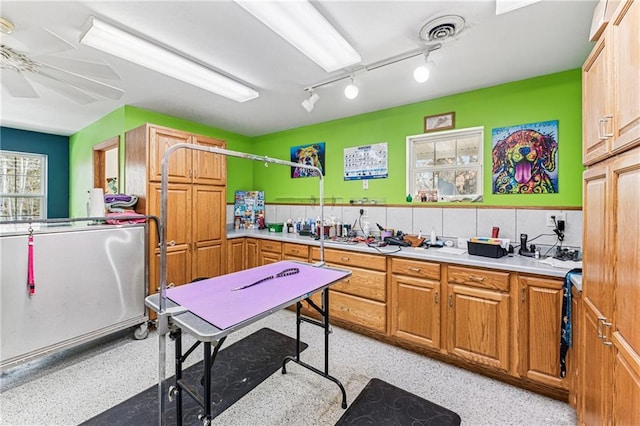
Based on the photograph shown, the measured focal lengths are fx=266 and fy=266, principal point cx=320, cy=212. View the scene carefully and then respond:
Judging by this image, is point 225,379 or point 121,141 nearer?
point 225,379

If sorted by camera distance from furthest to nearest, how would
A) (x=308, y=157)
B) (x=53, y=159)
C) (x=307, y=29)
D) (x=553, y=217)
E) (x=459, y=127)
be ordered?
1. (x=53, y=159)
2. (x=308, y=157)
3. (x=459, y=127)
4. (x=553, y=217)
5. (x=307, y=29)

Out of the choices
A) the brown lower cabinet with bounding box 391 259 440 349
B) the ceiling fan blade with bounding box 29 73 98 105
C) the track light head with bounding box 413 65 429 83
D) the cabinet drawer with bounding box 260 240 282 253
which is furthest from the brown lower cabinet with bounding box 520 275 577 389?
the ceiling fan blade with bounding box 29 73 98 105

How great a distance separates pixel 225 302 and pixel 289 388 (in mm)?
1070

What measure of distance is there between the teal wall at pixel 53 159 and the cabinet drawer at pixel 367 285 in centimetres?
544

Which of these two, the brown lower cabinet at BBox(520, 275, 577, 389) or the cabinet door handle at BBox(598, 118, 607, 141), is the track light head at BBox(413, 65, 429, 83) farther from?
the brown lower cabinet at BBox(520, 275, 577, 389)

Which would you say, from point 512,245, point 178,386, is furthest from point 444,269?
point 178,386

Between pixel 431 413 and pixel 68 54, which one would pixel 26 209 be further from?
pixel 431 413

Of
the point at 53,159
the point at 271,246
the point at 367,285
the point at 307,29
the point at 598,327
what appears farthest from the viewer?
the point at 53,159

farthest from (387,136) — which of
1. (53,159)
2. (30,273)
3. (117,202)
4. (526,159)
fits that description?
(53,159)

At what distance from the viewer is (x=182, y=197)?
10.1 ft

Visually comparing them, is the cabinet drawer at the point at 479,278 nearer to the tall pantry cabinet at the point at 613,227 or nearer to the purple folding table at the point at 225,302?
the tall pantry cabinet at the point at 613,227

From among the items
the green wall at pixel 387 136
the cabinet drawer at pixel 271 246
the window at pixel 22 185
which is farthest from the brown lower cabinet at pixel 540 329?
the window at pixel 22 185

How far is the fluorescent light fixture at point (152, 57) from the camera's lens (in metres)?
1.74

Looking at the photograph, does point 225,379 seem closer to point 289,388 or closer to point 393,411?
point 289,388
